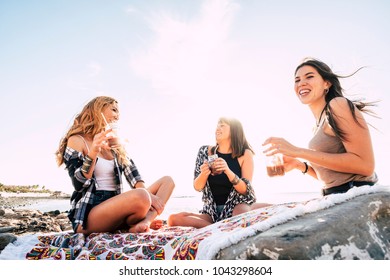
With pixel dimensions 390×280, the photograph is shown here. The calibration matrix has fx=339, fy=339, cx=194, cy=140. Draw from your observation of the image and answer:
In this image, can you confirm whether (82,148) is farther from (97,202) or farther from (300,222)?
(300,222)

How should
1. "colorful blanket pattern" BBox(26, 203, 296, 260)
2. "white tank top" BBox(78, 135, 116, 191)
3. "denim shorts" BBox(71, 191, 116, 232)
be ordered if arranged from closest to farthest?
"colorful blanket pattern" BBox(26, 203, 296, 260)
"denim shorts" BBox(71, 191, 116, 232)
"white tank top" BBox(78, 135, 116, 191)

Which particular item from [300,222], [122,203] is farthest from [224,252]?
[122,203]

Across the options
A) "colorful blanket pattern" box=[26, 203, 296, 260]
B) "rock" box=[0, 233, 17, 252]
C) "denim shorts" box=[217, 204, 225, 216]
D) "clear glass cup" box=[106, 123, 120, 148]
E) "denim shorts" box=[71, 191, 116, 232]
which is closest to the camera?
"colorful blanket pattern" box=[26, 203, 296, 260]

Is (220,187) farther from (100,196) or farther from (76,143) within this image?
(76,143)

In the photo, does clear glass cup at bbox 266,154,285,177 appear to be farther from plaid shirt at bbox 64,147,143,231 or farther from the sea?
the sea

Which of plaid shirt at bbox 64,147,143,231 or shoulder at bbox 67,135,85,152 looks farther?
shoulder at bbox 67,135,85,152

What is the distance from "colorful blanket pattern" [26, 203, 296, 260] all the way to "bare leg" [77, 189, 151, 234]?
0.47ft

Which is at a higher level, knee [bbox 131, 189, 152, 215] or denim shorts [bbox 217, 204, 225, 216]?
knee [bbox 131, 189, 152, 215]

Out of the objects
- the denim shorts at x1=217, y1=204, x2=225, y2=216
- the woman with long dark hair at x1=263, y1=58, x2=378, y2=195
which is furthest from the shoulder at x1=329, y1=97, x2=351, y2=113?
the denim shorts at x1=217, y1=204, x2=225, y2=216

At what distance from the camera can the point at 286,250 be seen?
5.40 ft

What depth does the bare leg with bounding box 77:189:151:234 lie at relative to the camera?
333 centimetres

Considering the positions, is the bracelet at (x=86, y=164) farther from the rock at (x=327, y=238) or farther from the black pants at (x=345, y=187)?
the black pants at (x=345, y=187)

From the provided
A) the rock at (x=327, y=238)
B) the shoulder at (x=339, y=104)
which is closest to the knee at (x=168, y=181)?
the shoulder at (x=339, y=104)
